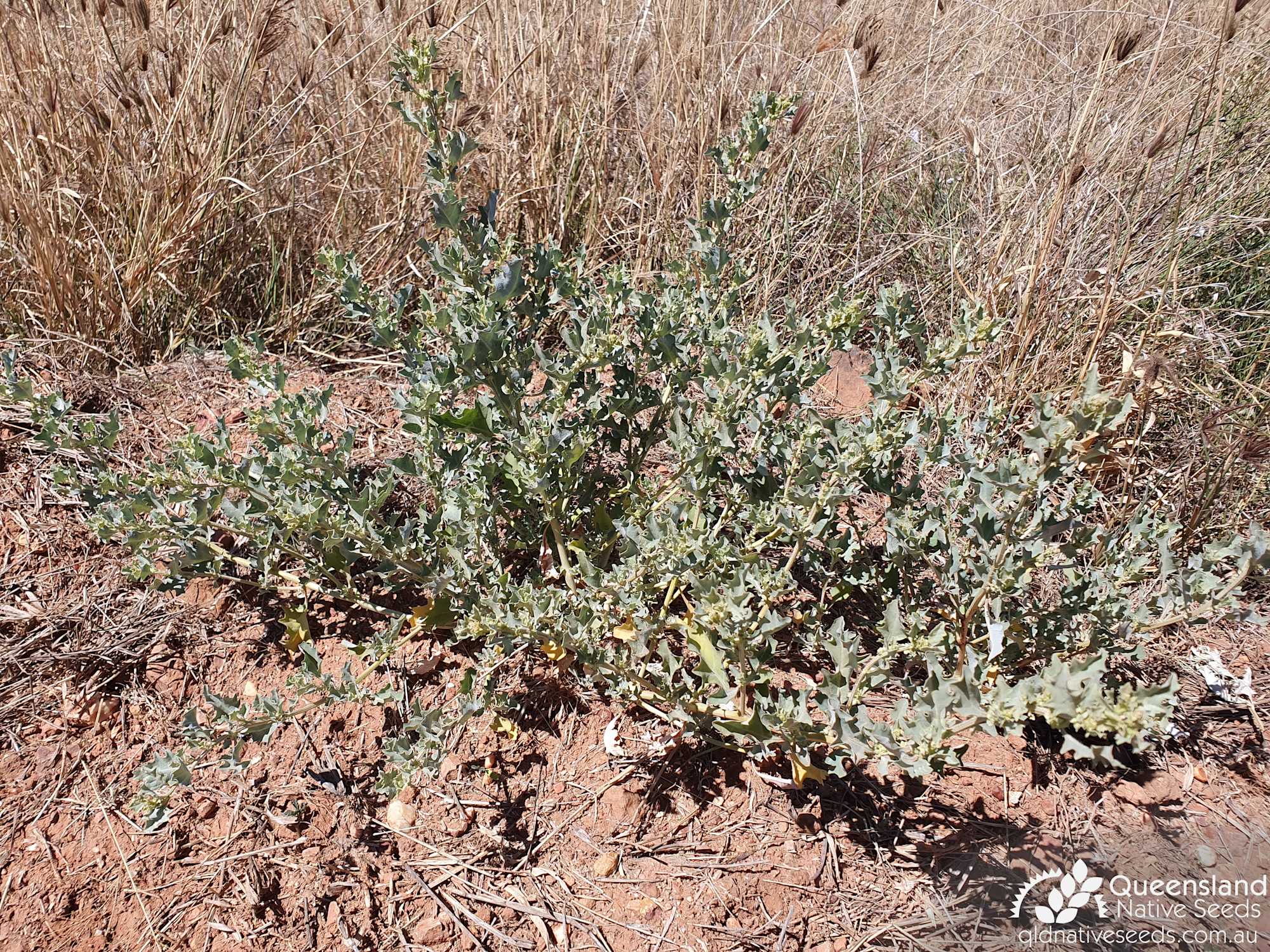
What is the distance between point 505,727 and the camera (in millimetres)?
1770

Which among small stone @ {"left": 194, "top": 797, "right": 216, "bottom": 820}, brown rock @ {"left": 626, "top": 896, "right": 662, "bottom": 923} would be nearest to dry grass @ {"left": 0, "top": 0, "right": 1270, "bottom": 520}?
small stone @ {"left": 194, "top": 797, "right": 216, "bottom": 820}

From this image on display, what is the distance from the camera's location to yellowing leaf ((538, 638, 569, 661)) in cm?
170

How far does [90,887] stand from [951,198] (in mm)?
3226

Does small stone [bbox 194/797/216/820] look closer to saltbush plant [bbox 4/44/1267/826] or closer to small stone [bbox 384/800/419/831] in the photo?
saltbush plant [bbox 4/44/1267/826]

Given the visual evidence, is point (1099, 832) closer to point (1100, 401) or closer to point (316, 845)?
point (1100, 401)

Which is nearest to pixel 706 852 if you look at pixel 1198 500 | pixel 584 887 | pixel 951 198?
A: pixel 584 887

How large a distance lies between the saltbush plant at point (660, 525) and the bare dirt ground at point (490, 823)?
0.30 feet

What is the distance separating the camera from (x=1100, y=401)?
1.26m

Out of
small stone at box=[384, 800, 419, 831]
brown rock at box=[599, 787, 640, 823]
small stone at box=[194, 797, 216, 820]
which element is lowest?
small stone at box=[194, 797, 216, 820]

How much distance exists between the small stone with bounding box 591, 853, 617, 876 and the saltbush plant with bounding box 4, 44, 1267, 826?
0.29m

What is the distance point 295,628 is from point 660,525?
0.83m

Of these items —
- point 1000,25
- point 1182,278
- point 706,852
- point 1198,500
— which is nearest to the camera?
point 706,852

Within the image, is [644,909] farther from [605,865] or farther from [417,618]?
[417,618]

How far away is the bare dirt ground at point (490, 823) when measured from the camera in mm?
1523
